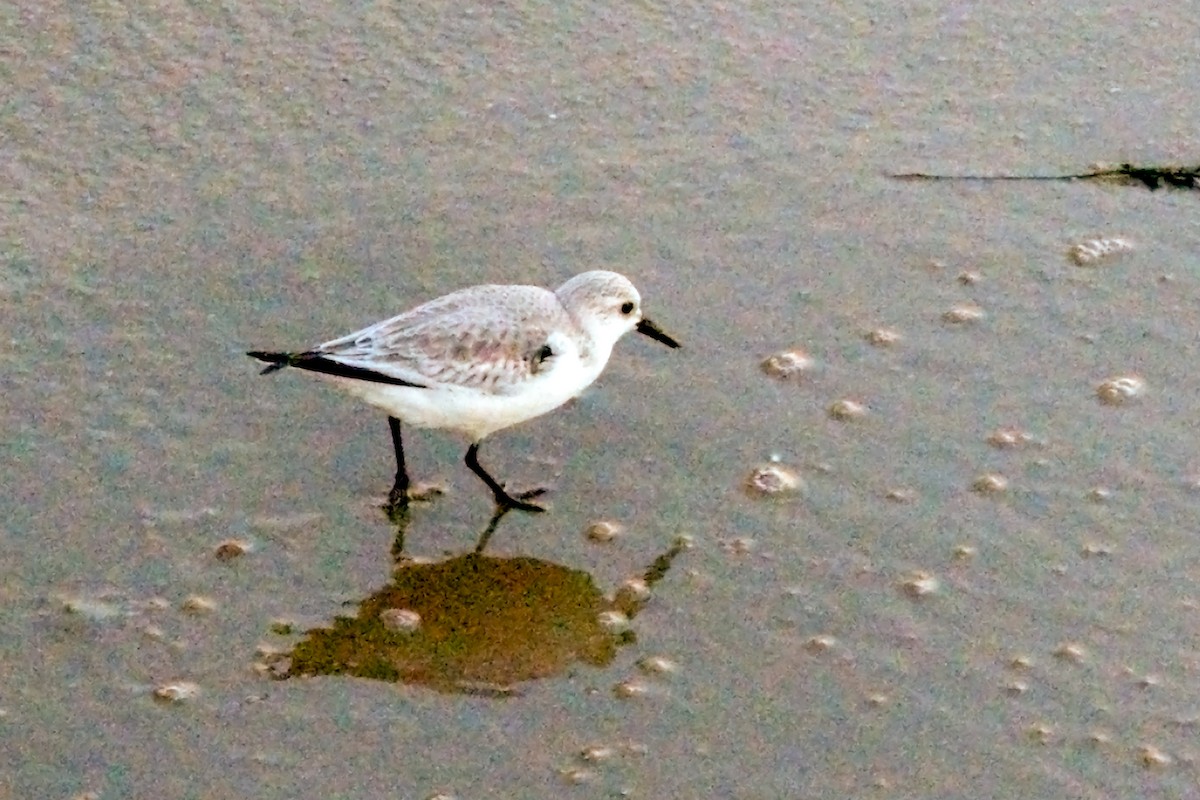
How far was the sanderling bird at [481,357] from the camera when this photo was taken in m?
3.86

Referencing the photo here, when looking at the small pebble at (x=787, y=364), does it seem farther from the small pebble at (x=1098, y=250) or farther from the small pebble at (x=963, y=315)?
the small pebble at (x=1098, y=250)

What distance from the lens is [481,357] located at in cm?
400

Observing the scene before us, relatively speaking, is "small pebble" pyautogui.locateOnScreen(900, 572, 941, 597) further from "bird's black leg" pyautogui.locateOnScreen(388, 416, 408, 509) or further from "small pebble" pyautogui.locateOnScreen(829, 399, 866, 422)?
"bird's black leg" pyautogui.locateOnScreen(388, 416, 408, 509)

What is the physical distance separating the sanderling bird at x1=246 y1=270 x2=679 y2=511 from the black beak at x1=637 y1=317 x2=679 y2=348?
8cm

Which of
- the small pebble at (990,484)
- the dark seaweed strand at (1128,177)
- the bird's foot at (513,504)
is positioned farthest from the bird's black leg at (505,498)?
the dark seaweed strand at (1128,177)

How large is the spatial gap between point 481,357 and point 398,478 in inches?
13.6

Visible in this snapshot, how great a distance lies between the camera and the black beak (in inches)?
169

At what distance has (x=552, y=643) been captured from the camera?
3.67m

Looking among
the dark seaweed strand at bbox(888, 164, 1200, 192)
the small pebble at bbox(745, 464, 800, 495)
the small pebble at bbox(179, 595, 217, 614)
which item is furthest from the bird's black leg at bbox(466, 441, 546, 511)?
the dark seaweed strand at bbox(888, 164, 1200, 192)

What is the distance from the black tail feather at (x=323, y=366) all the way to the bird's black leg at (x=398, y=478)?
0.60 feet

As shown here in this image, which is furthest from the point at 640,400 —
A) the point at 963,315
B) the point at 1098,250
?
the point at 1098,250

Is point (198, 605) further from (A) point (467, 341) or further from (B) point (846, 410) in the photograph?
(B) point (846, 410)

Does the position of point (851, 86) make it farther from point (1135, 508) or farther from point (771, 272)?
point (1135, 508)

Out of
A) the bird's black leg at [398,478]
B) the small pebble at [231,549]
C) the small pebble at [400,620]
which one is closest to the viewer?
the small pebble at [400,620]
